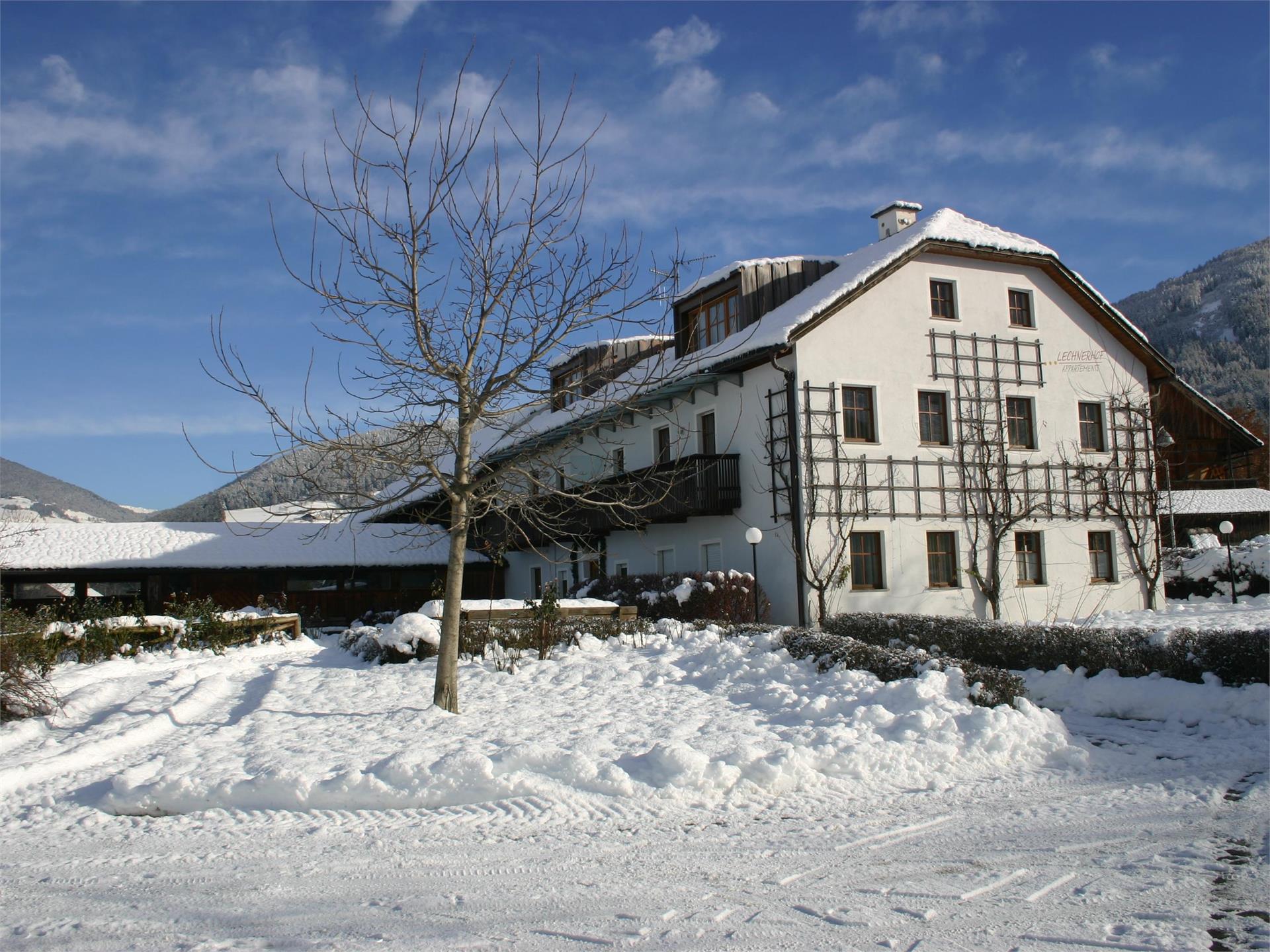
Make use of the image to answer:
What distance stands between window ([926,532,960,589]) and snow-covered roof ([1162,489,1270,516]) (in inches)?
592

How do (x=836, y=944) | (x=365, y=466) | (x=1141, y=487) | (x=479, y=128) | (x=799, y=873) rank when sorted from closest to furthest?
(x=836, y=944)
(x=799, y=873)
(x=479, y=128)
(x=365, y=466)
(x=1141, y=487)

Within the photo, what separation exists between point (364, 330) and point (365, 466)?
62.0 inches

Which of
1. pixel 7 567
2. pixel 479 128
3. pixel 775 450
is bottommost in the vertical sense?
pixel 7 567

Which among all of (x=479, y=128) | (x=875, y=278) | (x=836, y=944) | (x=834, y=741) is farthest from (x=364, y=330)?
(x=875, y=278)

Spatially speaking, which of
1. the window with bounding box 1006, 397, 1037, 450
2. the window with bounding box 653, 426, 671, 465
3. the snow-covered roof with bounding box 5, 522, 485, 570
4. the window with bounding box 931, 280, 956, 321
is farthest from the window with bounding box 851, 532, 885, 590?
the snow-covered roof with bounding box 5, 522, 485, 570

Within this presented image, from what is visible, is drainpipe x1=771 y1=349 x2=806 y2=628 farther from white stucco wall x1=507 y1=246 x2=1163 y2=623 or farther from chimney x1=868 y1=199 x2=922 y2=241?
chimney x1=868 y1=199 x2=922 y2=241

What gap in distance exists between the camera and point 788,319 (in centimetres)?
2128

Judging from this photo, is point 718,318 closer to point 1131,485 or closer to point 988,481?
point 988,481

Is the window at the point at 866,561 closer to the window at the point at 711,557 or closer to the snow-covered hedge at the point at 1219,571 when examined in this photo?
the window at the point at 711,557

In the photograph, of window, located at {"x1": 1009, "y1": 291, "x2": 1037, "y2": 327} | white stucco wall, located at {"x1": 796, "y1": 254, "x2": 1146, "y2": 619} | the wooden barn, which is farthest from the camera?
the wooden barn

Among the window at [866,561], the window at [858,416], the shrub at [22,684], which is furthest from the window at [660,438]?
the shrub at [22,684]

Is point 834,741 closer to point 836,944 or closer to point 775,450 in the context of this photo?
point 836,944

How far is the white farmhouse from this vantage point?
2119 cm

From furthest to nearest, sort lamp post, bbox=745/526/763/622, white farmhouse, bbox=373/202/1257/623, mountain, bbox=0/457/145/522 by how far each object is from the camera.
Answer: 1. mountain, bbox=0/457/145/522
2. white farmhouse, bbox=373/202/1257/623
3. lamp post, bbox=745/526/763/622
